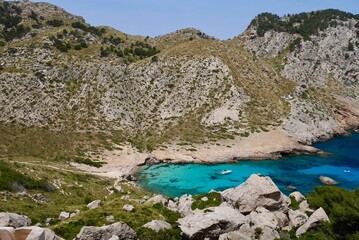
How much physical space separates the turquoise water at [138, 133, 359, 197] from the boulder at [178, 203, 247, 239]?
1507 inches

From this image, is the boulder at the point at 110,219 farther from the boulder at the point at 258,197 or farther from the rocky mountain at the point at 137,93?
the rocky mountain at the point at 137,93

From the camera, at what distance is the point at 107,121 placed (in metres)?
107

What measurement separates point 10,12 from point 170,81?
80388mm

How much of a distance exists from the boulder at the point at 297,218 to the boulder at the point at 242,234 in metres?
6.67

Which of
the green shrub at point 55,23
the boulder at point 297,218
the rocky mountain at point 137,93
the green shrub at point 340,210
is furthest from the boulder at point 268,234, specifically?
the green shrub at point 55,23

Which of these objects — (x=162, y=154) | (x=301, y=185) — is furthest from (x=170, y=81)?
(x=301, y=185)

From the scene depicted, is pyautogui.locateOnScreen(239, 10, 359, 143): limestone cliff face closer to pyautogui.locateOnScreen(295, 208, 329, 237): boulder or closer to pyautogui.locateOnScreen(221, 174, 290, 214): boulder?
pyautogui.locateOnScreen(221, 174, 290, 214): boulder

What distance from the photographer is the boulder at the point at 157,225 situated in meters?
31.5

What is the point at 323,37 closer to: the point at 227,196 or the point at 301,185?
the point at 301,185

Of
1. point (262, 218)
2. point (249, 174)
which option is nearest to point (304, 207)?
point (262, 218)

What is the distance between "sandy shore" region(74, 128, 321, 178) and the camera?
281 ft

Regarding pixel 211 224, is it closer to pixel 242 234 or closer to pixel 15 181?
pixel 242 234

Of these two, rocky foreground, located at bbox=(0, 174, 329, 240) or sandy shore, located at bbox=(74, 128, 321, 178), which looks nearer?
rocky foreground, located at bbox=(0, 174, 329, 240)

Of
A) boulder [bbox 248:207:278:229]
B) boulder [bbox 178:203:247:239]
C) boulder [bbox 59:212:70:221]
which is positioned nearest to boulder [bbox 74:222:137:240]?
boulder [bbox 178:203:247:239]
